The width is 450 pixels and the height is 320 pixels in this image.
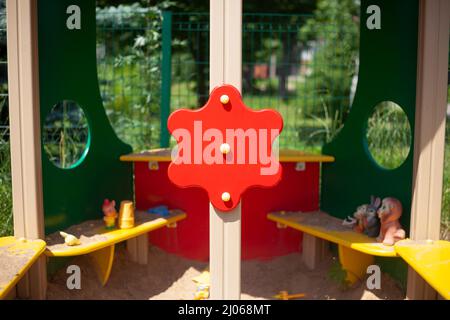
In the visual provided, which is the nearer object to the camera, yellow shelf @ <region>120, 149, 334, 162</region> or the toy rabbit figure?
the toy rabbit figure

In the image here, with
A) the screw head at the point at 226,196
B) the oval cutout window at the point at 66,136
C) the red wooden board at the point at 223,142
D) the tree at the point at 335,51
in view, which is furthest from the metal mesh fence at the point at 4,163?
the tree at the point at 335,51

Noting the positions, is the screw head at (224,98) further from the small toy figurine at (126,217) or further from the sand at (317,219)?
the sand at (317,219)

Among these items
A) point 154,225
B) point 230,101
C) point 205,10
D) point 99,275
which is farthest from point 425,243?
point 205,10

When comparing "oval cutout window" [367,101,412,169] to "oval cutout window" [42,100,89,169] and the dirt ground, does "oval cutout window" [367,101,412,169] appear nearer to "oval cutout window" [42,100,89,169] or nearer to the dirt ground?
the dirt ground

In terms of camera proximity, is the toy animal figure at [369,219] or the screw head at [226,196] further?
the toy animal figure at [369,219]

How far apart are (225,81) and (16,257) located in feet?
4.93

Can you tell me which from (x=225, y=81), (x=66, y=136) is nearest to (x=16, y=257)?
(x=225, y=81)

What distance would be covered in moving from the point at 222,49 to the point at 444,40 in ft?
4.44

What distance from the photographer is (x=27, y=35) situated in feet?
10.7

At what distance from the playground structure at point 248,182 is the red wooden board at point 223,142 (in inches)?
4.4

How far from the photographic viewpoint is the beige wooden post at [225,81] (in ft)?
9.52

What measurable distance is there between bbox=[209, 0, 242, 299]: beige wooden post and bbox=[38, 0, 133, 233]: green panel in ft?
4.46

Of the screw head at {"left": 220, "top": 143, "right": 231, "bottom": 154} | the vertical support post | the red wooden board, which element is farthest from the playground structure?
the vertical support post

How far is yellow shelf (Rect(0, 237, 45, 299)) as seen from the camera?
2697 mm
